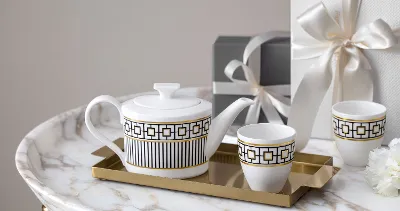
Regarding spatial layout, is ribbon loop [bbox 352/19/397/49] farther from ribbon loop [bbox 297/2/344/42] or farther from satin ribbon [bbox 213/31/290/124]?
satin ribbon [bbox 213/31/290/124]

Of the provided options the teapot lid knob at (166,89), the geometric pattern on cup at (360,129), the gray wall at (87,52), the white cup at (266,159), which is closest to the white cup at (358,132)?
the geometric pattern on cup at (360,129)

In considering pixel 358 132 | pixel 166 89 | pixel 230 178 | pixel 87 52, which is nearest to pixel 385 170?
pixel 358 132

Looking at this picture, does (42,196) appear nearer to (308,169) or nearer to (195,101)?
(195,101)

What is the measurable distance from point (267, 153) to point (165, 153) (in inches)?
6.1

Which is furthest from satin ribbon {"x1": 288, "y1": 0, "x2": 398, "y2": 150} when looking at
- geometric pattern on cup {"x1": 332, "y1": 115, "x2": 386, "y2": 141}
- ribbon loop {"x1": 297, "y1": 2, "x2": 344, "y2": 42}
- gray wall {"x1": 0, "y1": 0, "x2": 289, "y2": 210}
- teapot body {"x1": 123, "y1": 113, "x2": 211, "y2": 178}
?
gray wall {"x1": 0, "y1": 0, "x2": 289, "y2": 210}

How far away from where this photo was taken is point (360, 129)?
1.01 m

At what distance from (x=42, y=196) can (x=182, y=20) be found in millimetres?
867

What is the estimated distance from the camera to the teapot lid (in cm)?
97

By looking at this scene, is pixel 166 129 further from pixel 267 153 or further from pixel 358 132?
pixel 358 132

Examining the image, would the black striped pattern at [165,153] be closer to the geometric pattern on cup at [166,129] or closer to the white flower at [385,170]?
the geometric pattern on cup at [166,129]

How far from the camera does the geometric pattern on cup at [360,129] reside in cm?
101

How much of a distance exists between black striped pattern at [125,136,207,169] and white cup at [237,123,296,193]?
83mm

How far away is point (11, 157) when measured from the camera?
1.86 metres

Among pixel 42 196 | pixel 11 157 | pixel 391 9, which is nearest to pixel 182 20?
pixel 11 157
